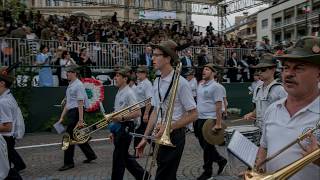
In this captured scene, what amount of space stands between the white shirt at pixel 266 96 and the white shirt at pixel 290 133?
10.00ft

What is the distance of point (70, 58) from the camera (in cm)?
1577

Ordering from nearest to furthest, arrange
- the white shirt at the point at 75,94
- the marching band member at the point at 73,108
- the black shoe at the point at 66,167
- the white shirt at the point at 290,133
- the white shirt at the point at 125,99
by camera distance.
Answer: the white shirt at the point at 290,133 → the white shirt at the point at 125,99 → the black shoe at the point at 66,167 → the marching band member at the point at 73,108 → the white shirt at the point at 75,94

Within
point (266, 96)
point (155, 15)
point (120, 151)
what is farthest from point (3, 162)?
point (155, 15)

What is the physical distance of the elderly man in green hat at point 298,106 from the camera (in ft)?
10.2

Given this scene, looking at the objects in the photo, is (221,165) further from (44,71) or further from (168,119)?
(44,71)

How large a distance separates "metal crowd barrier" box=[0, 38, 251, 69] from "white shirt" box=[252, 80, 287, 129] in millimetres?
9643

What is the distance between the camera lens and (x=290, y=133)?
316 centimetres

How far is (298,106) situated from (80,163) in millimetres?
7014

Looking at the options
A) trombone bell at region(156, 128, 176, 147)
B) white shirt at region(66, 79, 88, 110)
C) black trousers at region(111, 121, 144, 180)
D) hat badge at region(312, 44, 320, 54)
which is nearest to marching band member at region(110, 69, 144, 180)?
black trousers at region(111, 121, 144, 180)

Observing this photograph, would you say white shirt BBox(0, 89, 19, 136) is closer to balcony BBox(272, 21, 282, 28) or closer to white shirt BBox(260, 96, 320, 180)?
white shirt BBox(260, 96, 320, 180)

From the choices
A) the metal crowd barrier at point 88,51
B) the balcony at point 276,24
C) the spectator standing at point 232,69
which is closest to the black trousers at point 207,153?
the metal crowd barrier at point 88,51

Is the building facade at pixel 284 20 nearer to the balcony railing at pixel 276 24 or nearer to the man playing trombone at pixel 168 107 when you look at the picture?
the balcony railing at pixel 276 24

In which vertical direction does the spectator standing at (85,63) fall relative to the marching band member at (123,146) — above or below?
above

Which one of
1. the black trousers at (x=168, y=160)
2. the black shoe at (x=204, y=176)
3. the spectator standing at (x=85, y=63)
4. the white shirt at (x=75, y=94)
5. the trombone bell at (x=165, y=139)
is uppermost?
the spectator standing at (x=85, y=63)
